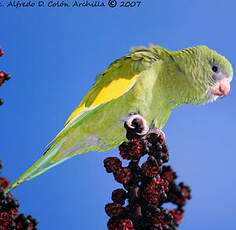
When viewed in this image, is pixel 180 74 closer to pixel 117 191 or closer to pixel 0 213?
pixel 117 191

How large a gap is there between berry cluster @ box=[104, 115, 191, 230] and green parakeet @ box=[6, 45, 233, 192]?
68 centimetres

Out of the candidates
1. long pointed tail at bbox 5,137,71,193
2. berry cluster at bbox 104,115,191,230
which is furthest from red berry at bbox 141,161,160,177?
long pointed tail at bbox 5,137,71,193

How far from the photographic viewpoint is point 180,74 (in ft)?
6.90

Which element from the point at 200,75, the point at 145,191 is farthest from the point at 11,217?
the point at 200,75

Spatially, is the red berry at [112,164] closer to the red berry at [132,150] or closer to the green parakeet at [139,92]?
the red berry at [132,150]

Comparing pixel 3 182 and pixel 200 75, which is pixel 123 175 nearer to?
pixel 3 182

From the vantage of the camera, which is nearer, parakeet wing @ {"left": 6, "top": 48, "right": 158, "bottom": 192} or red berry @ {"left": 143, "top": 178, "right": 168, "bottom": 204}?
red berry @ {"left": 143, "top": 178, "right": 168, "bottom": 204}

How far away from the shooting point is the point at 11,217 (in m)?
0.96

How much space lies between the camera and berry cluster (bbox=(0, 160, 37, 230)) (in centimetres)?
95

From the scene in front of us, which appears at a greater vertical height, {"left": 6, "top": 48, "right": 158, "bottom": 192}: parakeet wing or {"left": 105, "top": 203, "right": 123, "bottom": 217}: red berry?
{"left": 6, "top": 48, "right": 158, "bottom": 192}: parakeet wing

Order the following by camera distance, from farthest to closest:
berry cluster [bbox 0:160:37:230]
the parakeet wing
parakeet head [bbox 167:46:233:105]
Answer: parakeet head [bbox 167:46:233:105] → the parakeet wing → berry cluster [bbox 0:160:37:230]

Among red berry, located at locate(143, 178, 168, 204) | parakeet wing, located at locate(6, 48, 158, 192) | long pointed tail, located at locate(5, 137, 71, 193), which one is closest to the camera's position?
red berry, located at locate(143, 178, 168, 204)

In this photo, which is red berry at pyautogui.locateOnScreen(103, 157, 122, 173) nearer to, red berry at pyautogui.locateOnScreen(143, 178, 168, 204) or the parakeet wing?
red berry at pyautogui.locateOnScreen(143, 178, 168, 204)

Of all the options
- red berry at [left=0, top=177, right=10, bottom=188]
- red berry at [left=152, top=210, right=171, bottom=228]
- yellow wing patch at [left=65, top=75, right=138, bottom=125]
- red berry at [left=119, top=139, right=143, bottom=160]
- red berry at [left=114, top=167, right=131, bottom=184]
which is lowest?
red berry at [left=152, top=210, right=171, bottom=228]
